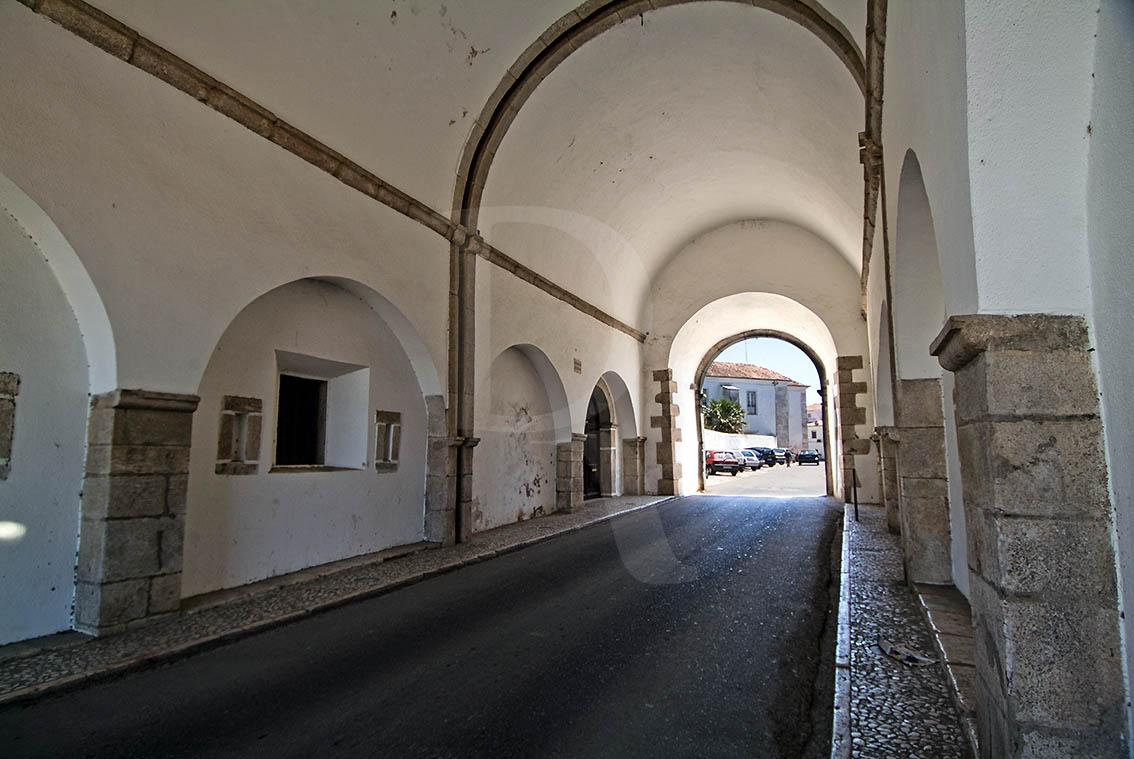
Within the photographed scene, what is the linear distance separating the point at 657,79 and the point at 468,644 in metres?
7.86

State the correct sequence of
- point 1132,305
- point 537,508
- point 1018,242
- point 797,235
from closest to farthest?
point 1132,305 < point 1018,242 < point 537,508 < point 797,235

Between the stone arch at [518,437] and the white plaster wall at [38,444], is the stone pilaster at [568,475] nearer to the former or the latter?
the stone arch at [518,437]

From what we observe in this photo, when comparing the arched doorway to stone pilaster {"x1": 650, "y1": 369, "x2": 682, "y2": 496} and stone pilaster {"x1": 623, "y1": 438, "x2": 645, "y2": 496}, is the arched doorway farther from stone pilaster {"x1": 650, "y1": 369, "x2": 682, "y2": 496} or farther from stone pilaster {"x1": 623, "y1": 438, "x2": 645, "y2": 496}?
stone pilaster {"x1": 650, "y1": 369, "x2": 682, "y2": 496}

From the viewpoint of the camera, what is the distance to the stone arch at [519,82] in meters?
7.34

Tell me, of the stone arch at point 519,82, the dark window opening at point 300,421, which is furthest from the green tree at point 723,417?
the dark window opening at point 300,421

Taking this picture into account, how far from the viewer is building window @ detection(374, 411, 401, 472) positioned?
22.6ft

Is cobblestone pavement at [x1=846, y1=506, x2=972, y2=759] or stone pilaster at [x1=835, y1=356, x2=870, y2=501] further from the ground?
stone pilaster at [x1=835, y1=356, x2=870, y2=501]

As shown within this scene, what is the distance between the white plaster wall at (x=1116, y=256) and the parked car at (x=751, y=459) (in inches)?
1076

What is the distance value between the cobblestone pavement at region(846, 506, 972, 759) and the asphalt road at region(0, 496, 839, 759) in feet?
0.60

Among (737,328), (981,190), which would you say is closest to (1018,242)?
(981,190)

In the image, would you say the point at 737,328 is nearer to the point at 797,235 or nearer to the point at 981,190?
the point at 797,235

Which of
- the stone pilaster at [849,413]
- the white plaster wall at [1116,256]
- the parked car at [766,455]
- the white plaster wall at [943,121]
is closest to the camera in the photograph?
the white plaster wall at [1116,256]

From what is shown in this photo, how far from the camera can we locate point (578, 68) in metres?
7.99

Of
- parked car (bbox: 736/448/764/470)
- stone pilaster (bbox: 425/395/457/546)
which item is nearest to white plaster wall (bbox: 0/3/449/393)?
stone pilaster (bbox: 425/395/457/546)
